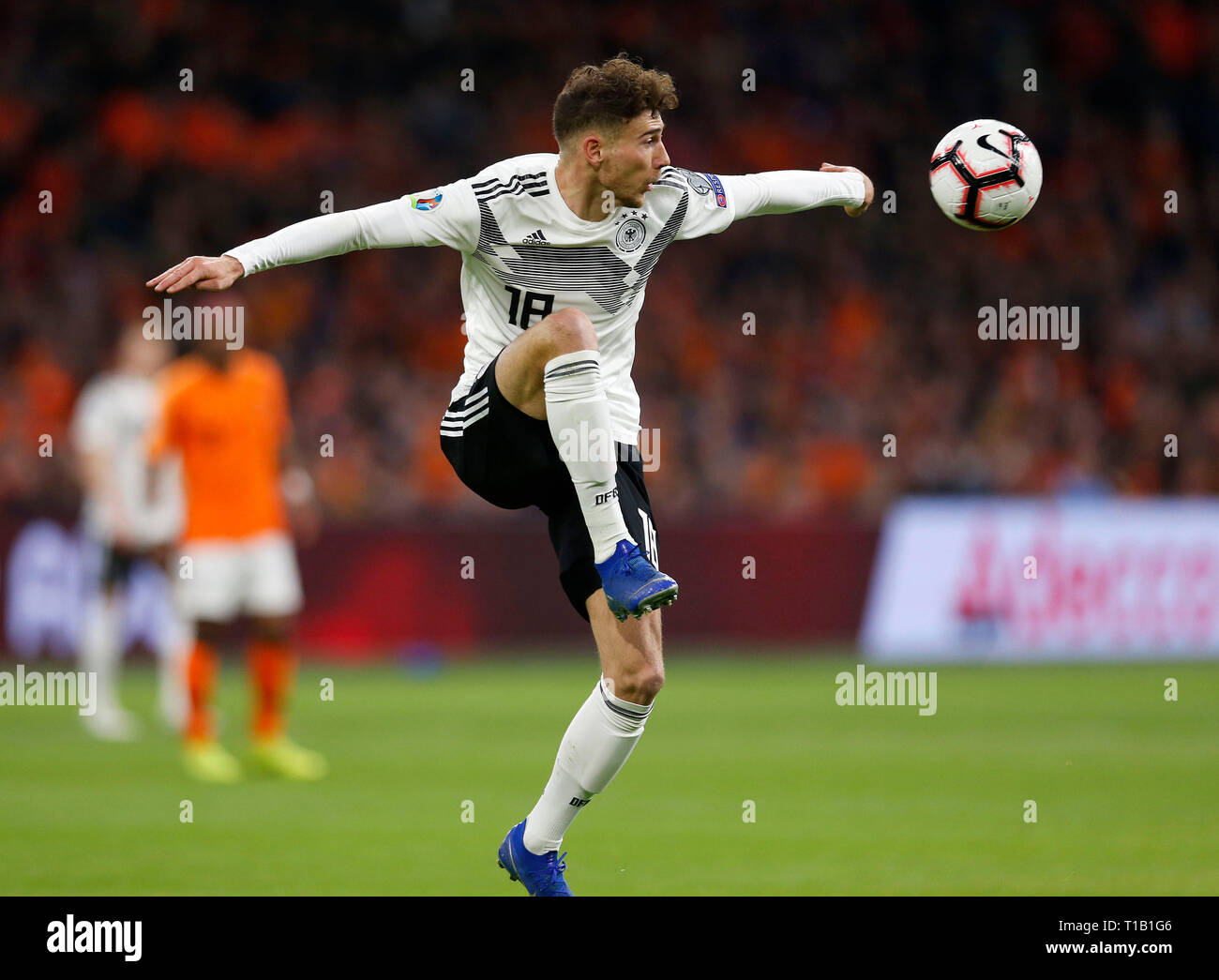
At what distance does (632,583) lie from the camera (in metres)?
5.21

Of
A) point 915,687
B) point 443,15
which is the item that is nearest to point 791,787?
point 915,687

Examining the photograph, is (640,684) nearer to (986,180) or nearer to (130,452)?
(986,180)

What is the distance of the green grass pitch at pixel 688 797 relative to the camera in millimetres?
6262

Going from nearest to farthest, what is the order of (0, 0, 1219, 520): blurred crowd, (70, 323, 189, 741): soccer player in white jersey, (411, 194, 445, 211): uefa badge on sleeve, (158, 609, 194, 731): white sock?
1. (411, 194, 445, 211): uefa badge on sleeve
2. (158, 609, 194, 731): white sock
3. (70, 323, 189, 741): soccer player in white jersey
4. (0, 0, 1219, 520): blurred crowd

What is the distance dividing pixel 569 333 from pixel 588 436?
1.01 feet

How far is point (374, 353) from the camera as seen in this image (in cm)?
1753

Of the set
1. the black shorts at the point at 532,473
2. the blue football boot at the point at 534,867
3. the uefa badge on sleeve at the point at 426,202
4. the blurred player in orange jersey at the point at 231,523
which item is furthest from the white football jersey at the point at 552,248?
the blurred player in orange jersey at the point at 231,523

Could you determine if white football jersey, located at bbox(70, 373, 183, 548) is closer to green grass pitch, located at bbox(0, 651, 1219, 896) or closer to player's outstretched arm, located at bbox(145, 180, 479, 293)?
green grass pitch, located at bbox(0, 651, 1219, 896)

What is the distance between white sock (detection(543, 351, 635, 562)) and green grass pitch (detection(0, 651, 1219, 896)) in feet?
4.40

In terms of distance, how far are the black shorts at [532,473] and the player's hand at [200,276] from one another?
2.90ft

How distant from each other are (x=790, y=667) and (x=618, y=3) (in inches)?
377

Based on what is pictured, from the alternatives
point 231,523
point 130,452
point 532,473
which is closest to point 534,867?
point 532,473

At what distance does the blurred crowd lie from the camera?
16.5 meters

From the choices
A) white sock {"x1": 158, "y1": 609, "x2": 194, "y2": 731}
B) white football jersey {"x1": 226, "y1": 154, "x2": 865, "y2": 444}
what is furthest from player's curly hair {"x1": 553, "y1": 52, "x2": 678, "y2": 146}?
white sock {"x1": 158, "y1": 609, "x2": 194, "y2": 731}
